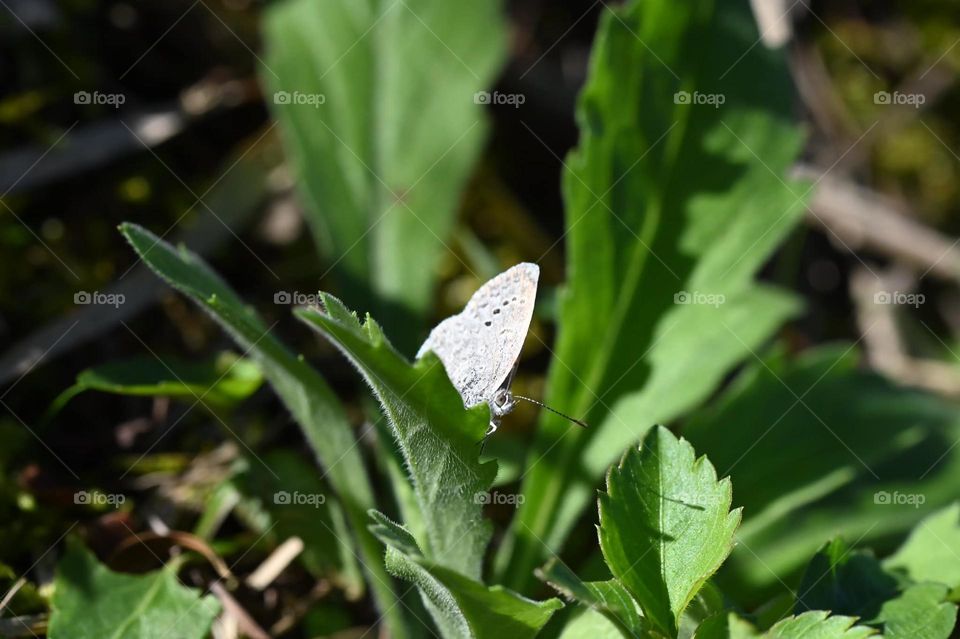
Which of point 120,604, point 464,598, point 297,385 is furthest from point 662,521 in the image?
point 120,604

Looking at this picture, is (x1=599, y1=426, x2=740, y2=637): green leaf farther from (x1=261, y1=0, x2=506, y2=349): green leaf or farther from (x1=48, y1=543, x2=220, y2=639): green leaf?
(x1=261, y1=0, x2=506, y2=349): green leaf

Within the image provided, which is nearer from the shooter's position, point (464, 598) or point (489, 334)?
point (464, 598)

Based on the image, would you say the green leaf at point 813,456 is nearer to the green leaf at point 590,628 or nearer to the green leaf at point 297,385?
the green leaf at point 590,628

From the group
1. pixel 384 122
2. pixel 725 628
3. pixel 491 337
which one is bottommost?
pixel 725 628

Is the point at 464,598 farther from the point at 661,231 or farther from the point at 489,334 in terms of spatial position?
the point at 661,231

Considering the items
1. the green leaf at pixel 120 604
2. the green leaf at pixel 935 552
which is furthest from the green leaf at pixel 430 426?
the green leaf at pixel 935 552

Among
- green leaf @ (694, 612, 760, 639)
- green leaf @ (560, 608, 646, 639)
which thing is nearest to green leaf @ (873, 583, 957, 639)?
green leaf @ (694, 612, 760, 639)

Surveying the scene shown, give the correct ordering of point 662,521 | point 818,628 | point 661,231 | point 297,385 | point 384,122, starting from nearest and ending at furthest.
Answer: point 818,628, point 662,521, point 297,385, point 661,231, point 384,122
